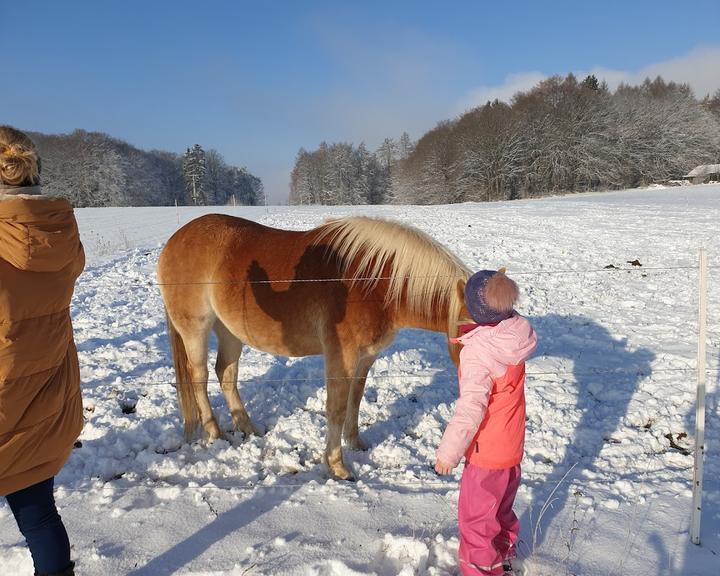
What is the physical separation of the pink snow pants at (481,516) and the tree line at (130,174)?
40.7 meters

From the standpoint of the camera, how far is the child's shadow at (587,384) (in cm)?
291

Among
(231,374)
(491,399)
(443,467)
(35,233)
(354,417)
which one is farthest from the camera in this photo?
(231,374)

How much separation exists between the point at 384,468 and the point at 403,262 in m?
1.55

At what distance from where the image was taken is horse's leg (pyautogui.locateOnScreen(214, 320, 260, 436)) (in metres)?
3.90

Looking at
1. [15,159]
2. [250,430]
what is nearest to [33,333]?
[15,159]

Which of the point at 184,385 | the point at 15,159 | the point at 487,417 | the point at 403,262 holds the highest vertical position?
the point at 15,159

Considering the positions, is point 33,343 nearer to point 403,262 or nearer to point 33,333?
point 33,333

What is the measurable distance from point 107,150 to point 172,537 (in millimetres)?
63140

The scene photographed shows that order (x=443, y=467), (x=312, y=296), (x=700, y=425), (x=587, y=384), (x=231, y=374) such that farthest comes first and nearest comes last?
(x=587, y=384), (x=231, y=374), (x=312, y=296), (x=700, y=425), (x=443, y=467)

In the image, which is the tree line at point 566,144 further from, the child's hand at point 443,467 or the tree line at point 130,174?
the child's hand at point 443,467

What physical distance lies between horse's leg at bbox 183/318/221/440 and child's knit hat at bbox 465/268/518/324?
251cm

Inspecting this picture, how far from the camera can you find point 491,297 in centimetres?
199

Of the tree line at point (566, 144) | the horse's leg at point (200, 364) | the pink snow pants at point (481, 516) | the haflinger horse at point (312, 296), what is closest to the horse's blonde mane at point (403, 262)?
the haflinger horse at point (312, 296)

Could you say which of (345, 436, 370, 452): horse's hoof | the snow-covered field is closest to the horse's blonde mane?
the snow-covered field
